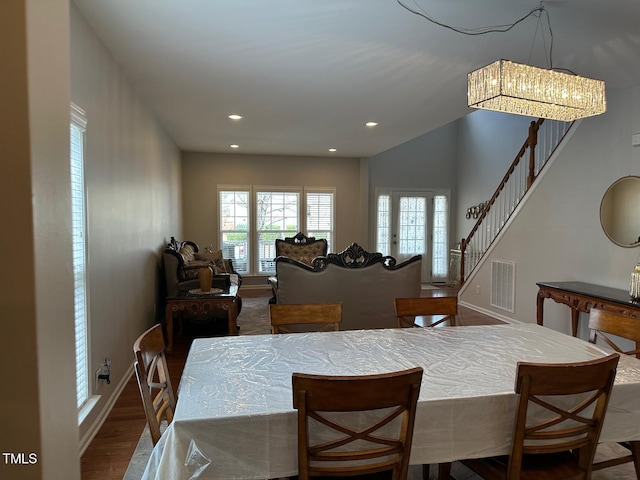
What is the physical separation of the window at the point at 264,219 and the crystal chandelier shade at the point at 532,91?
5704 mm

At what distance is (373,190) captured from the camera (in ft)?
27.1

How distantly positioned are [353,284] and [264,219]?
4498mm

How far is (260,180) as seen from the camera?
7758 mm

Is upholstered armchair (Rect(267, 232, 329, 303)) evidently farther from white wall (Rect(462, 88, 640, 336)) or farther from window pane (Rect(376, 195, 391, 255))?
white wall (Rect(462, 88, 640, 336))

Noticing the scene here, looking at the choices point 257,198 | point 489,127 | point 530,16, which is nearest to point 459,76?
point 530,16

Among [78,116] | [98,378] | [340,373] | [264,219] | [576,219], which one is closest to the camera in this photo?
[340,373]

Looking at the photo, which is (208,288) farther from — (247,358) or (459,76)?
(459,76)

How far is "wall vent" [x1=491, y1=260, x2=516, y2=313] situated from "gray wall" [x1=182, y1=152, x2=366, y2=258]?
10.3 feet

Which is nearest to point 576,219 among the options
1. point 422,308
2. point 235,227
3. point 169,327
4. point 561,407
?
point 422,308

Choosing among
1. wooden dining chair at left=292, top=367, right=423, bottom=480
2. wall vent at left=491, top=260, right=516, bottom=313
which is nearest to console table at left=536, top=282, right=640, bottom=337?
wall vent at left=491, top=260, right=516, bottom=313

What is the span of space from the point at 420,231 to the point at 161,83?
6.27m

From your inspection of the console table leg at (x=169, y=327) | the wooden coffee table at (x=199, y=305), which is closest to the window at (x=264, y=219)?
the wooden coffee table at (x=199, y=305)

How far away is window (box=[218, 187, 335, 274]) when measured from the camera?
7.72m

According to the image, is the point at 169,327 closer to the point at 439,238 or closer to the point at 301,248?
the point at 301,248
